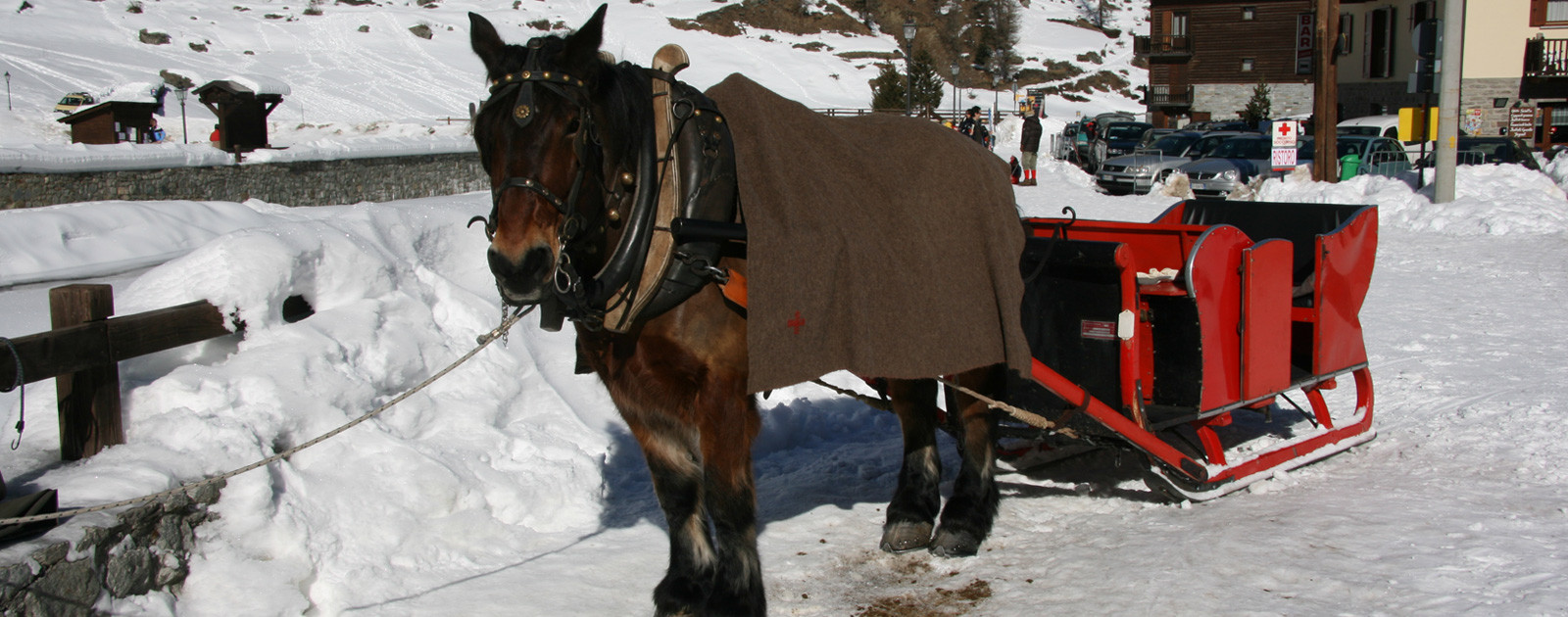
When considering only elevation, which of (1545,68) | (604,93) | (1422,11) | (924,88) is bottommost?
(604,93)

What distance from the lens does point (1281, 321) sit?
525 cm

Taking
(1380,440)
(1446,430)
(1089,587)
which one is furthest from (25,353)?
(1446,430)

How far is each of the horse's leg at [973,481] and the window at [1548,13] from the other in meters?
36.4

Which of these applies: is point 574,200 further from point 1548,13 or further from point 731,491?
point 1548,13

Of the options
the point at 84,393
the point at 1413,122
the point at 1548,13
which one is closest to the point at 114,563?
the point at 84,393

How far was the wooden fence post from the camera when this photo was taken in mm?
3867

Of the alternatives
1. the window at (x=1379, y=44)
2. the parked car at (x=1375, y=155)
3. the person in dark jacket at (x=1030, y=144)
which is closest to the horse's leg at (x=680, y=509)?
the parked car at (x=1375, y=155)

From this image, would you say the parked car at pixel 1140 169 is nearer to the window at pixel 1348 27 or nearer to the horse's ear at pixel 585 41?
the window at pixel 1348 27

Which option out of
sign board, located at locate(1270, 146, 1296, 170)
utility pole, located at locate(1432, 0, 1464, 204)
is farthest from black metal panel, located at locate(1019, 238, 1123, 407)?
sign board, located at locate(1270, 146, 1296, 170)

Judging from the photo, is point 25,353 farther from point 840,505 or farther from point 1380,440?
point 1380,440

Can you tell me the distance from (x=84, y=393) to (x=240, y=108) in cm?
1939

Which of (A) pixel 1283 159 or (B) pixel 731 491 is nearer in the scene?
(B) pixel 731 491

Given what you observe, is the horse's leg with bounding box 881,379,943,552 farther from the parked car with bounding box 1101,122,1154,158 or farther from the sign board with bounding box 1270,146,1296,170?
the parked car with bounding box 1101,122,1154,158

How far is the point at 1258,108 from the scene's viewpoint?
1928 inches
